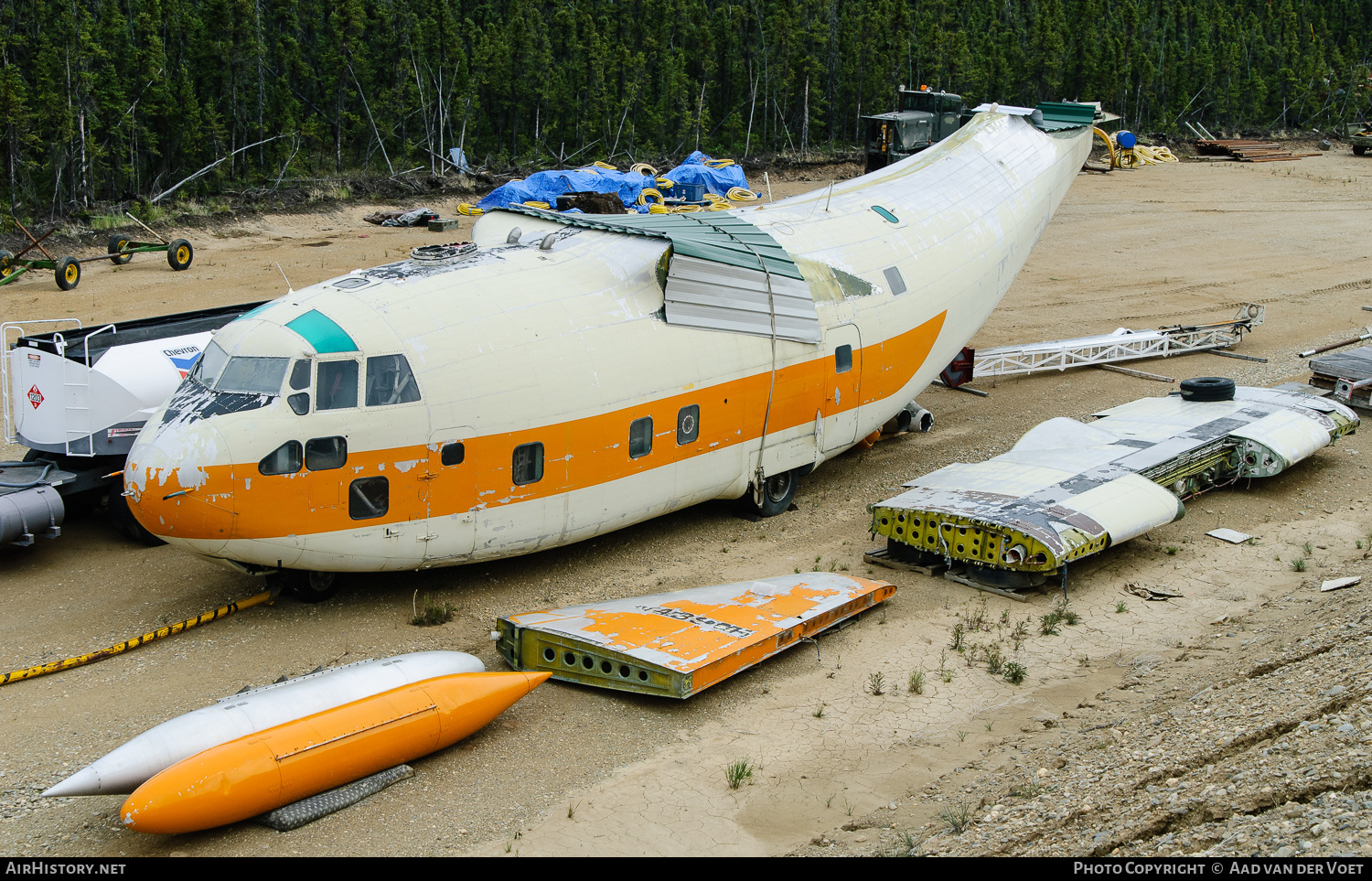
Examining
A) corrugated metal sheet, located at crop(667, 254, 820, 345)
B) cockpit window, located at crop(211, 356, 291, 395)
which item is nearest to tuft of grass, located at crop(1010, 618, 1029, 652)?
corrugated metal sheet, located at crop(667, 254, 820, 345)

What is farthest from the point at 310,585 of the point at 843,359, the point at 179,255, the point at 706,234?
the point at 179,255

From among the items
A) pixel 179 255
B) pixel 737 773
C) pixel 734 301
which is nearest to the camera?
pixel 737 773

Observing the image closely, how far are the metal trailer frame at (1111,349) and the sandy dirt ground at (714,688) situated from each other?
5.68 ft

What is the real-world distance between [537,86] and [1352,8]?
77.6 metres

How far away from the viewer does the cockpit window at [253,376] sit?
1406 centimetres

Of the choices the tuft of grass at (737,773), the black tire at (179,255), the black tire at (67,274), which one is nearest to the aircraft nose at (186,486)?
the tuft of grass at (737,773)

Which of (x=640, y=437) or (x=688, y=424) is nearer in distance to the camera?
(x=640, y=437)

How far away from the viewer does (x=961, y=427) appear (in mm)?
24812

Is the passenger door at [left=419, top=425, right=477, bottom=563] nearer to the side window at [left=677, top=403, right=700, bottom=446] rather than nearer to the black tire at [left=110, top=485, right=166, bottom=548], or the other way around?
the side window at [left=677, top=403, right=700, bottom=446]

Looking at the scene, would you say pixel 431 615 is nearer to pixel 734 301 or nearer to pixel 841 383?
pixel 734 301

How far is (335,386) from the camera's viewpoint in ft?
46.4

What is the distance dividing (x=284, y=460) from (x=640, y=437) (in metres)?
4.97

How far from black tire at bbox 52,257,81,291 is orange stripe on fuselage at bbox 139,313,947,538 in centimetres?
2476

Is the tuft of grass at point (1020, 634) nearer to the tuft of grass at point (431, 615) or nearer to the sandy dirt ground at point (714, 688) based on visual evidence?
the sandy dirt ground at point (714, 688)
